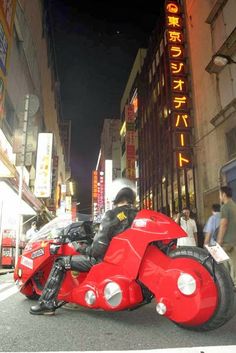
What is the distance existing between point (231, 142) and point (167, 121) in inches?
588

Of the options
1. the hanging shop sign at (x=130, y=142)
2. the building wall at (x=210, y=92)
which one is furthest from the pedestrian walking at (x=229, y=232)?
the hanging shop sign at (x=130, y=142)

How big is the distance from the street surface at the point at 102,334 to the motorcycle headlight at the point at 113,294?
0.24 metres

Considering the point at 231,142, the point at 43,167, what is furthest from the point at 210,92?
the point at 43,167

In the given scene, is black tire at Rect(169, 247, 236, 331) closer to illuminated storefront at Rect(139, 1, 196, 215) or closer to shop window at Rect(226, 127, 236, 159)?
shop window at Rect(226, 127, 236, 159)

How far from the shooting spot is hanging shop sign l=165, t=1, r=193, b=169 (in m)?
19.4

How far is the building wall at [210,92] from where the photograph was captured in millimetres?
15469

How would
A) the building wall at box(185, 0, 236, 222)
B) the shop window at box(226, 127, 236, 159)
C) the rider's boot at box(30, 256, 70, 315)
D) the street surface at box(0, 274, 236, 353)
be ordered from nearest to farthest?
1. the street surface at box(0, 274, 236, 353)
2. the rider's boot at box(30, 256, 70, 315)
3. the shop window at box(226, 127, 236, 159)
4. the building wall at box(185, 0, 236, 222)

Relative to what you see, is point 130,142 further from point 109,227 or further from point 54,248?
point 109,227

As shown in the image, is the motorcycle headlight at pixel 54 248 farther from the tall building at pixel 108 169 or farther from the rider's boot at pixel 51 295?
the tall building at pixel 108 169

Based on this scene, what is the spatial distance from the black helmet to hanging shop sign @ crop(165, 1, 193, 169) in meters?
15.6

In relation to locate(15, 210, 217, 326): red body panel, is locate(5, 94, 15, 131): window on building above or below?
above

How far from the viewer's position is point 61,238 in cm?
430

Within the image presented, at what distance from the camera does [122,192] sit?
13.0 feet

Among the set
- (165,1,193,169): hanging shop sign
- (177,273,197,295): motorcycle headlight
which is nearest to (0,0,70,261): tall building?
(165,1,193,169): hanging shop sign
